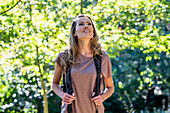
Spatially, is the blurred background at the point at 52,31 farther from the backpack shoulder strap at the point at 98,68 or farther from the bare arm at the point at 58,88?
the backpack shoulder strap at the point at 98,68

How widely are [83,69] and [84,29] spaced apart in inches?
10.7

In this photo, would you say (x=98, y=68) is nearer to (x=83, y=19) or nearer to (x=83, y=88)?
(x=83, y=88)

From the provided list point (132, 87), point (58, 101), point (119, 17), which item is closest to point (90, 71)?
point (119, 17)

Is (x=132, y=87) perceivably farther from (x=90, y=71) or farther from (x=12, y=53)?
(x=90, y=71)

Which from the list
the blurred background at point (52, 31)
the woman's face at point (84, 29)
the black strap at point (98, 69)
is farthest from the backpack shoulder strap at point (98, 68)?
the blurred background at point (52, 31)

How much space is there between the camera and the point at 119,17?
4.13 m

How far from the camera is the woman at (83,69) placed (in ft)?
6.02

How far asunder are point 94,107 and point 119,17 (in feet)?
8.22

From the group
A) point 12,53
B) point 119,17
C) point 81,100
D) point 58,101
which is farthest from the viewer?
point 58,101

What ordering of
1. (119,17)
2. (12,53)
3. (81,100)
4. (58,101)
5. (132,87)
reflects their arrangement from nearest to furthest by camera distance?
(81,100) < (12,53) < (119,17) < (58,101) < (132,87)

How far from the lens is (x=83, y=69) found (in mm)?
1860

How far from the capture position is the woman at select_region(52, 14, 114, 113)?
6.02 feet

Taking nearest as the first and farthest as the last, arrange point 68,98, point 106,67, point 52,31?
1. point 68,98
2. point 106,67
3. point 52,31

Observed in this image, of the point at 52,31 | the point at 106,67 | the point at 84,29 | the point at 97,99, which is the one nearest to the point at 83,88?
the point at 97,99
